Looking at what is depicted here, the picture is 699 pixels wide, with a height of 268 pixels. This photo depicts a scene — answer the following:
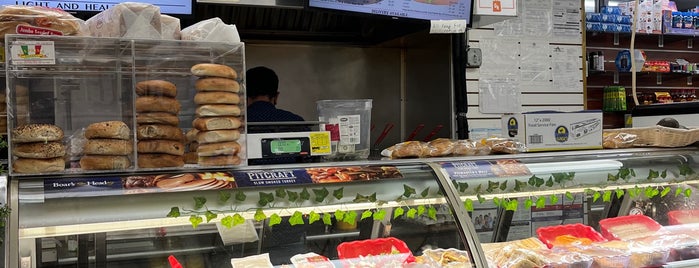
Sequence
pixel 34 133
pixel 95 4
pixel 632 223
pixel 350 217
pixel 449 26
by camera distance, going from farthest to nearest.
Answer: pixel 449 26 → pixel 95 4 → pixel 632 223 → pixel 350 217 → pixel 34 133

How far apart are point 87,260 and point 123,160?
391 mm

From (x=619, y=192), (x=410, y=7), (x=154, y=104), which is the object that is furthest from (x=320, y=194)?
(x=410, y=7)

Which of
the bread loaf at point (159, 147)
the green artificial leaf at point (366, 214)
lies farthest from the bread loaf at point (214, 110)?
the green artificial leaf at point (366, 214)

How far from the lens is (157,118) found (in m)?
1.92

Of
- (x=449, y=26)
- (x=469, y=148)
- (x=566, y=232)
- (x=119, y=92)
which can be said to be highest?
(x=449, y=26)

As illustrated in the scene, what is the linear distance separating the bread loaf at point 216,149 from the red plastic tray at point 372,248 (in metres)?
0.61

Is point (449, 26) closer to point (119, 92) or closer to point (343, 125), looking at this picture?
point (343, 125)

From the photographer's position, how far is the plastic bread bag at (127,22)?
6.40 ft

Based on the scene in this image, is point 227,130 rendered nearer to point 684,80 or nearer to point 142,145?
point 142,145

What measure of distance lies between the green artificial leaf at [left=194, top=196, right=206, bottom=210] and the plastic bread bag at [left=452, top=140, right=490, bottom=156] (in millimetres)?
1058

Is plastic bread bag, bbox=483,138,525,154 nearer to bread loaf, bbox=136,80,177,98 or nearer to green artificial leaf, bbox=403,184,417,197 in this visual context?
green artificial leaf, bbox=403,184,417,197

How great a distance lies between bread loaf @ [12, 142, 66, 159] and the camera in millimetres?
1768

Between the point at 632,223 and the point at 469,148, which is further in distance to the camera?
the point at 632,223

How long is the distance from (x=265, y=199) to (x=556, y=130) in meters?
1.39
